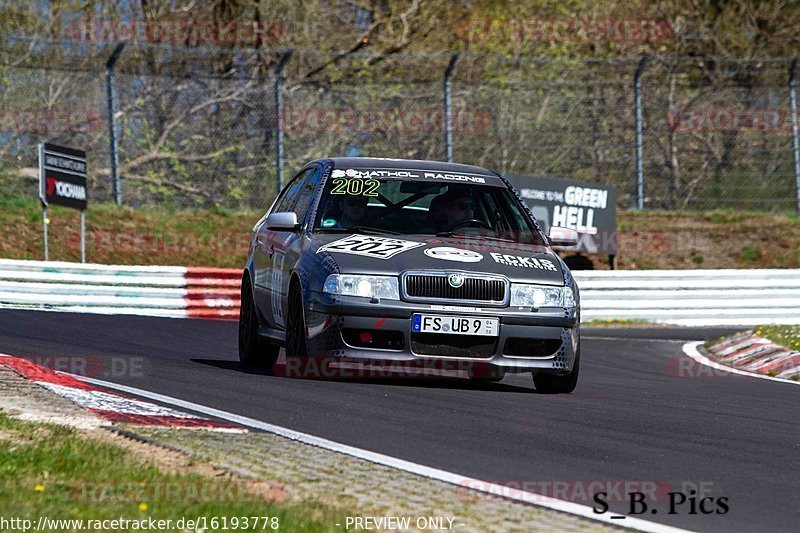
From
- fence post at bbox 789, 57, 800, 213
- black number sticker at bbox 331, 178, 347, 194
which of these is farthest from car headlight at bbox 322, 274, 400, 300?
fence post at bbox 789, 57, 800, 213

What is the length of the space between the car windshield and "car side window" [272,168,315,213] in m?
0.77

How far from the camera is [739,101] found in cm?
2675

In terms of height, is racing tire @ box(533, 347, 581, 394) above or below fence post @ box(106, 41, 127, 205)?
below

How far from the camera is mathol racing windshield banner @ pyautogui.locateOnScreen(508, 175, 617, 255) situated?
24.2 metres

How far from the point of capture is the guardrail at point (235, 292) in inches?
703

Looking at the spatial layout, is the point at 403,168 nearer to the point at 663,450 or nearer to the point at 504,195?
the point at 504,195

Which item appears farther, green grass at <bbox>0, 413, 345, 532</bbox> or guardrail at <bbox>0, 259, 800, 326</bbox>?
guardrail at <bbox>0, 259, 800, 326</bbox>

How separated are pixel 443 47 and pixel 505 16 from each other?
3032 mm

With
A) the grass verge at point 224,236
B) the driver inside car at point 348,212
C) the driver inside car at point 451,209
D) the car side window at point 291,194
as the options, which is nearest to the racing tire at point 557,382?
the driver inside car at point 451,209

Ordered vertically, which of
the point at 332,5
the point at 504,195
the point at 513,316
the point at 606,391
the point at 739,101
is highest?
the point at 332,5

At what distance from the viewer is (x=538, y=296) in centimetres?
880

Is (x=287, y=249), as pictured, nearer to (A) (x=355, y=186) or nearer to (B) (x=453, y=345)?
(A) (x=355, y=186)

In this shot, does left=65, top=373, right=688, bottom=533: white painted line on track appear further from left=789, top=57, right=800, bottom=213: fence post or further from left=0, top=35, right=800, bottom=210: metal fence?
left=789, top=57, right=800, bottom=213: fence post

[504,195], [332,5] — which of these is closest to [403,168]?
[504,195]
